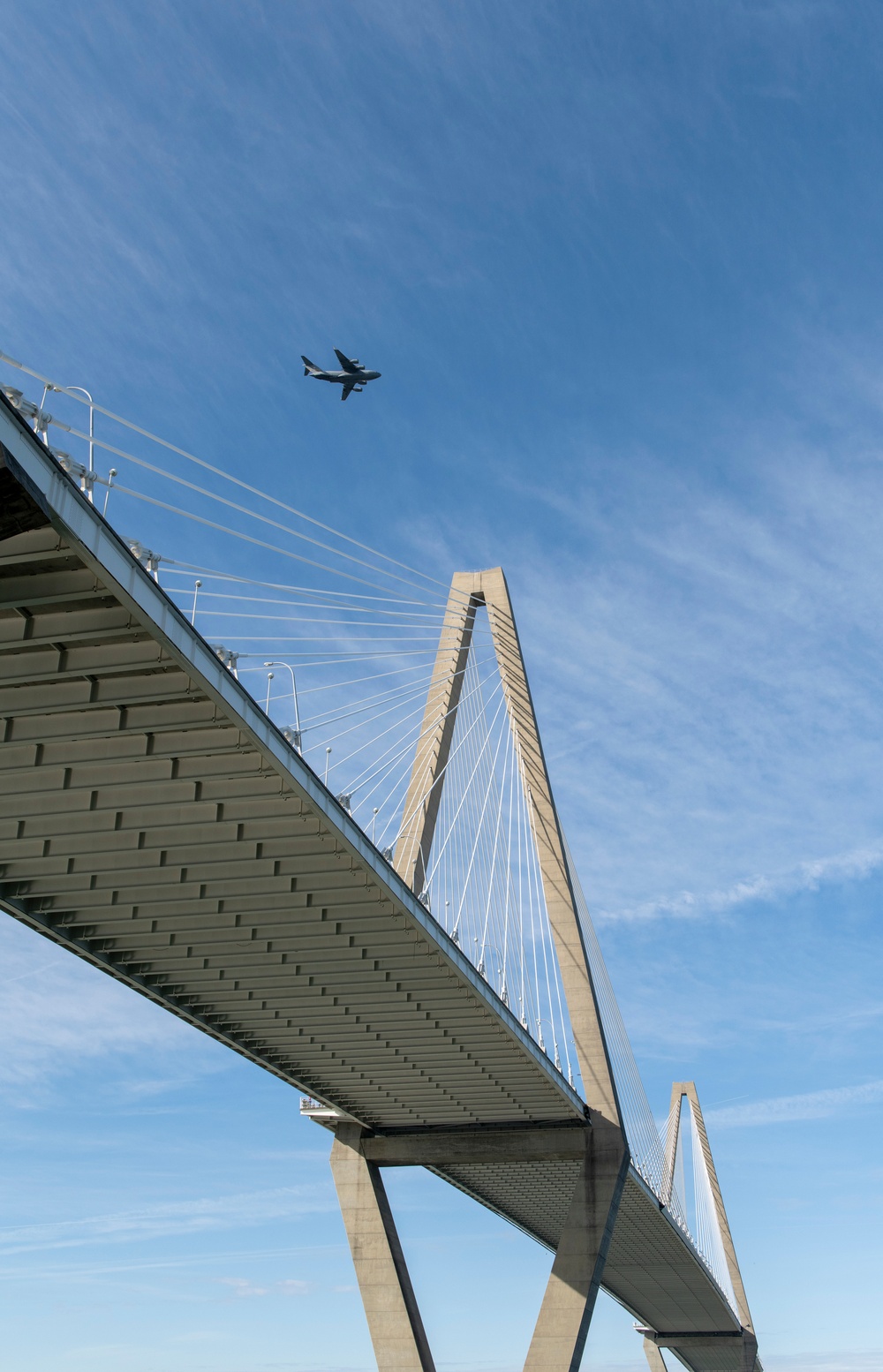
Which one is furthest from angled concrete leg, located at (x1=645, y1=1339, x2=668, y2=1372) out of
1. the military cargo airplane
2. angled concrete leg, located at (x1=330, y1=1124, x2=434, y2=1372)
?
the military cargo airplane

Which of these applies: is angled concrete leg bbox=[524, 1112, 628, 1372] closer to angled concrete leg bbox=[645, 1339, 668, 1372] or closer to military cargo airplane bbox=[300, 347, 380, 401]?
military cargo airplane bbox=[300, 347, 380, 401]

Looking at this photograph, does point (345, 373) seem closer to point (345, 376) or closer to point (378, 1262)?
point (345, 376)

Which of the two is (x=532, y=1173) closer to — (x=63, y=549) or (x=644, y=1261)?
(x=644, y=1261)

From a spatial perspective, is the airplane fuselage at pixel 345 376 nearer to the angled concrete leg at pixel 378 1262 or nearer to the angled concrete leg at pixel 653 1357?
the angled concrete leg at pixel 378 1262

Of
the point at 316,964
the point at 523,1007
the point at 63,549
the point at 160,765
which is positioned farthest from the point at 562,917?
the point at 63,549

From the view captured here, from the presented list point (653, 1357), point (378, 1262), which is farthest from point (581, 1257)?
point (653, 1357)
